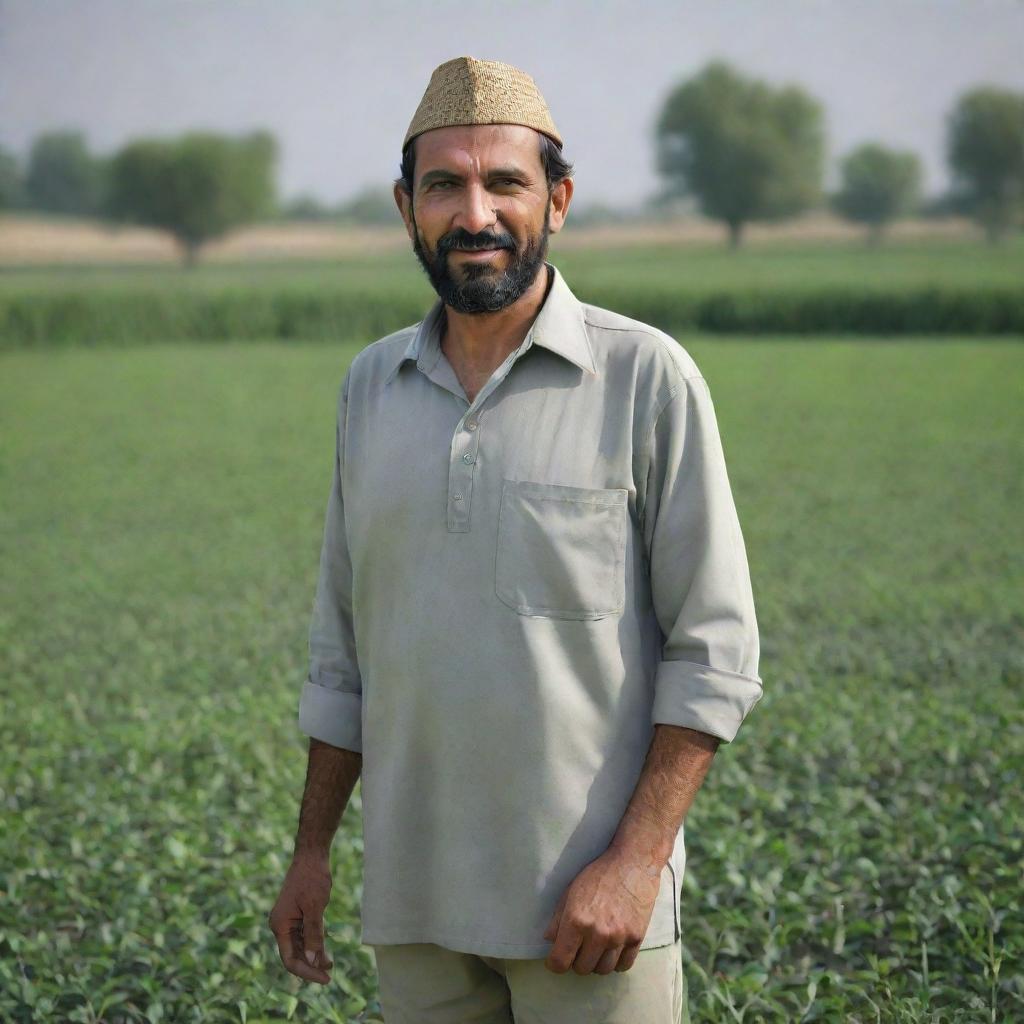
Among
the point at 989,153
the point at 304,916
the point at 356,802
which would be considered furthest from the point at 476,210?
the point at 989,153

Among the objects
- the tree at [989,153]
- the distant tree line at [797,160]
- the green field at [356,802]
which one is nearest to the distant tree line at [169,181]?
the distant tree line at [797,160]

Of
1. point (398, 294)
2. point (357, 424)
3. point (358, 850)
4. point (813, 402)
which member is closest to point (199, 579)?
point (358, 850)

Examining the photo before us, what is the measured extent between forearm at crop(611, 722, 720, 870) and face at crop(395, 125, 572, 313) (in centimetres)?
59

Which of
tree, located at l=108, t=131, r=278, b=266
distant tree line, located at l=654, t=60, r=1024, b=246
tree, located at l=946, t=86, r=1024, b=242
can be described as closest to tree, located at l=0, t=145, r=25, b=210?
tree, located at l=108, t=131, r=278, b=266

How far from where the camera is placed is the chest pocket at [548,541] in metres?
1.66

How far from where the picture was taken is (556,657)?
1.67 metres

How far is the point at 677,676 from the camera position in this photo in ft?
5.40

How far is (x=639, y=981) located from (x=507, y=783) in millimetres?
292

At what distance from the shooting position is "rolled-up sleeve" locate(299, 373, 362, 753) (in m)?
1.92

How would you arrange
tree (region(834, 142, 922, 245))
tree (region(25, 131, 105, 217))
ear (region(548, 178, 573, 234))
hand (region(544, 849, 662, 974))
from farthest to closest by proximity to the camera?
tree (region(834, 142, 922, 245)), tree (region(25, 131, 105, 217)), ear (region(548, 178, 573, 234)), hand (region(544, 849, 662, 974))

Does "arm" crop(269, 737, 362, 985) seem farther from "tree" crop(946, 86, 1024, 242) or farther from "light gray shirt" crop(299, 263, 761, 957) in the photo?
"tree" crop(946, 86, 1024, 242)

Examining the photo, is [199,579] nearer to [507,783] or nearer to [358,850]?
[358,850]

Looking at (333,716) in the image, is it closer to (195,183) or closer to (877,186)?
(877,186)

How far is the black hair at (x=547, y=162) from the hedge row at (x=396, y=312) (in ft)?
100
